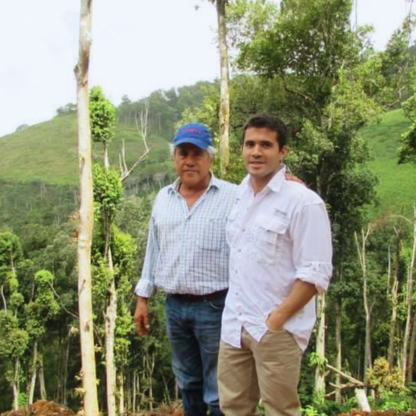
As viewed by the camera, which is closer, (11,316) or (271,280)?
(271,280)

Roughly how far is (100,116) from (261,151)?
36.4ft

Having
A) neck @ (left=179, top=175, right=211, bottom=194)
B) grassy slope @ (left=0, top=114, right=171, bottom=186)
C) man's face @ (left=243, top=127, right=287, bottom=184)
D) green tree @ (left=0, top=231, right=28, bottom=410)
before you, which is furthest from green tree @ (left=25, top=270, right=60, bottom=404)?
grassy slope @ (left=0, top=114, right=171, bottom=186)

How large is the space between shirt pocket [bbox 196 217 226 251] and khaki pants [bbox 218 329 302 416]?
517 millimetres

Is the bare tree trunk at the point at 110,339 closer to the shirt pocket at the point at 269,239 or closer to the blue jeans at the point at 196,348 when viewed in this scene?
the blue jeans at the point at 196,348

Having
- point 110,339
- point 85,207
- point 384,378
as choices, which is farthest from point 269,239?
point 110,339

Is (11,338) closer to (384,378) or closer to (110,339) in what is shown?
(110,339)

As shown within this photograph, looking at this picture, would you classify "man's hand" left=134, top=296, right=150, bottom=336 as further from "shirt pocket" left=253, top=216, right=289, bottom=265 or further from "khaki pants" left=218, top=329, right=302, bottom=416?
"shirt pocket" left=253, top=216, right=289, bottom=265

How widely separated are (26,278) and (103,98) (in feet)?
49.1

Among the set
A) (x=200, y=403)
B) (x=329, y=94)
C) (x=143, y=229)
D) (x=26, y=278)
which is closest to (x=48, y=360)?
(x=26, y=278)

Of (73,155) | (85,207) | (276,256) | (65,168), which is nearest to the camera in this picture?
(276,256)

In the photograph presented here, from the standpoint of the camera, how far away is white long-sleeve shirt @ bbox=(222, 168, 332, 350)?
6.87 ft

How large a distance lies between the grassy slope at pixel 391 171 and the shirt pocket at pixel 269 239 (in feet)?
95.1

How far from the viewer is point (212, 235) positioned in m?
2.67

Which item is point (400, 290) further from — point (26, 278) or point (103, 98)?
point (26, 278)
